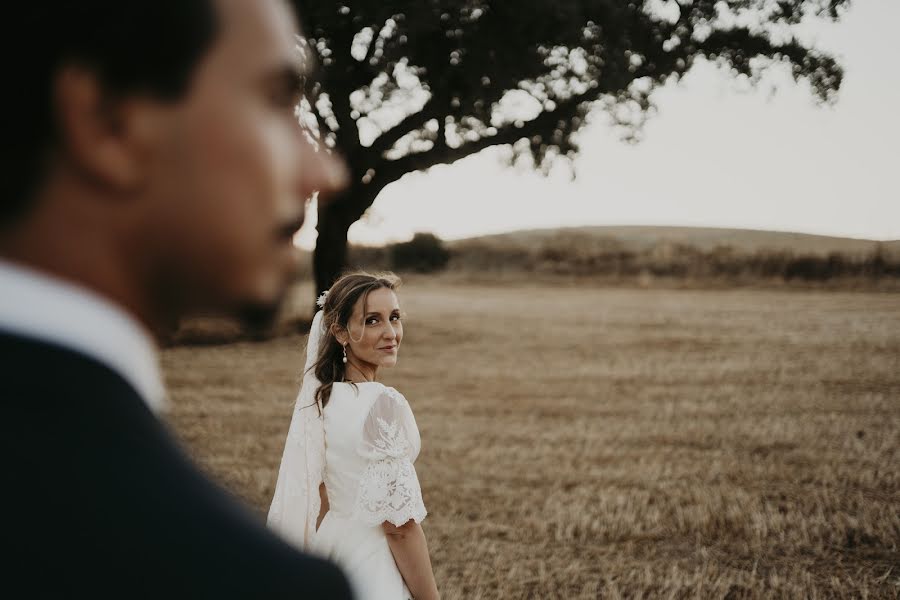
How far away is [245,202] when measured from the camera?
0.54m

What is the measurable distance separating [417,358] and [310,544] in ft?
37.9

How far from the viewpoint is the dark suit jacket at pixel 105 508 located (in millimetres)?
419

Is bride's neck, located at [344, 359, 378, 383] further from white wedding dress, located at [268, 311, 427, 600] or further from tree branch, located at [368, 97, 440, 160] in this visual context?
tree branch, located at [368, 97, 440, 160]

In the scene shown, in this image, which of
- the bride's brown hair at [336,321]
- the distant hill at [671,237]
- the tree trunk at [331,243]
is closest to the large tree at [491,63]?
the tree trunk at [331,243]

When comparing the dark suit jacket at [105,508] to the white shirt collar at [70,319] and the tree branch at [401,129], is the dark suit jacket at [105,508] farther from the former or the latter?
the tree branch at [401,129]

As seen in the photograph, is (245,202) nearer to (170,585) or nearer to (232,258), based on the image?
(232,258)

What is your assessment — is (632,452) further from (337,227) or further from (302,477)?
(337,227)

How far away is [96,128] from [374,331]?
2.68 meters

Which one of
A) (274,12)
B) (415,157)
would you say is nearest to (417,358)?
(415,157)

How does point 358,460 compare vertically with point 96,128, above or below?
below

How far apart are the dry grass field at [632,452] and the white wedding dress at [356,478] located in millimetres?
339

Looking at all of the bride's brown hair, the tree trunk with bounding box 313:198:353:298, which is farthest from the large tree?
the bride's brown hair

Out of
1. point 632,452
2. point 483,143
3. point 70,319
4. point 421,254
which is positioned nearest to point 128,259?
point 70,319

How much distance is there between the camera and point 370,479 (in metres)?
2.81
